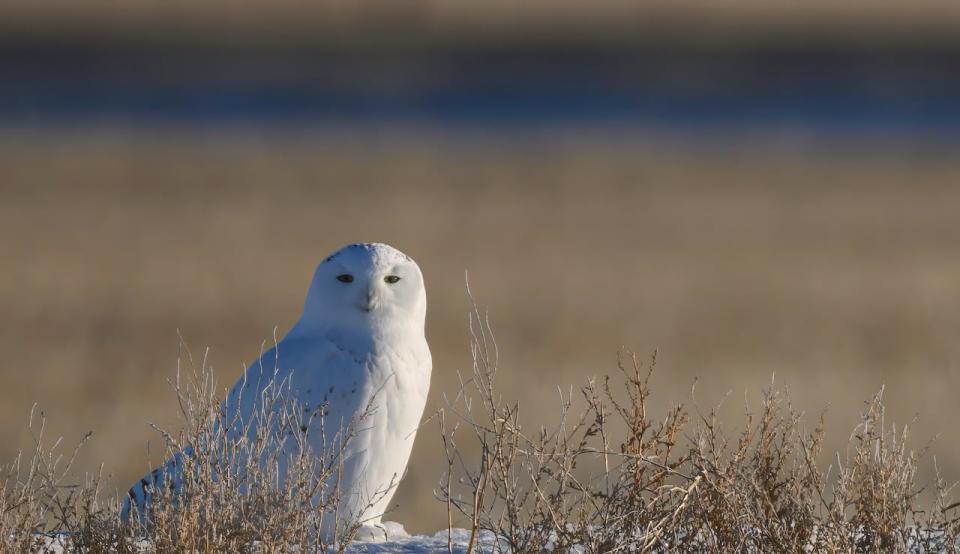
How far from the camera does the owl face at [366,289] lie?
567cm

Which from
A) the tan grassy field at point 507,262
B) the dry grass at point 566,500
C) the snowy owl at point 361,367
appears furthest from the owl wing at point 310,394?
the tan grassy field at point 507,262

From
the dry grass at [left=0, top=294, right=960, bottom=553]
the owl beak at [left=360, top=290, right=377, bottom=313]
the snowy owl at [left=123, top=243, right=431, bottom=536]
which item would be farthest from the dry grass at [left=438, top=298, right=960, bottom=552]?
the owl beak at [left=360, top=290, right=377, bottom=313]

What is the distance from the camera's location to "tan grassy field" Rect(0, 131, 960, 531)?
13.9 meters

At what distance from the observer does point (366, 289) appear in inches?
223

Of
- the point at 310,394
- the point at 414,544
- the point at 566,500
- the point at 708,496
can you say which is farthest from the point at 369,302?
the point at 708,496

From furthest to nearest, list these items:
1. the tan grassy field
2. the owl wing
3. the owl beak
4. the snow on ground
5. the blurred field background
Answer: the blurred field background
the tan grassy field
the owl beak
the owl wing
the snow on ground

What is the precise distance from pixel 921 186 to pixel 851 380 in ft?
53.0

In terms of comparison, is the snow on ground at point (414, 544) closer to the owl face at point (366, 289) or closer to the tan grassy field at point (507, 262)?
the owl face at point (366, 289)

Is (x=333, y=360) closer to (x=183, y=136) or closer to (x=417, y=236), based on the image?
(x=417, y=236)

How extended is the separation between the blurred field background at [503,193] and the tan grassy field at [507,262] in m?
0.07

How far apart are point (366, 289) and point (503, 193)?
964 inches

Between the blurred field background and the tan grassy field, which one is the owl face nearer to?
the blurred field background

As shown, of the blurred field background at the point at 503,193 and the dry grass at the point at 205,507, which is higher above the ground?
the blurred field background at the point at 503,193

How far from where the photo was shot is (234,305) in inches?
714
